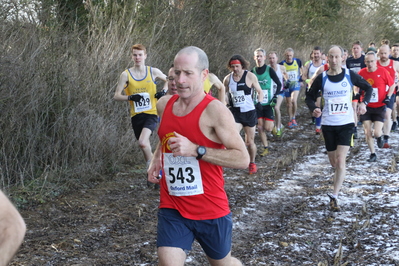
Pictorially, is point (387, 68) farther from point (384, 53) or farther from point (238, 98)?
point (238, 98)

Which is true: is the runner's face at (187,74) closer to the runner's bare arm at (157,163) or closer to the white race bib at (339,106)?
the runner's bare arm at (157,163)

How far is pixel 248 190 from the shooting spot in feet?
25.5

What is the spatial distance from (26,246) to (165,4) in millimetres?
7914

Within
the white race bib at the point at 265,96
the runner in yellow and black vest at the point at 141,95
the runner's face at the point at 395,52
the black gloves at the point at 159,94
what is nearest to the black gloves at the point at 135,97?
the runner in yellow and black vest at the point at 141,95

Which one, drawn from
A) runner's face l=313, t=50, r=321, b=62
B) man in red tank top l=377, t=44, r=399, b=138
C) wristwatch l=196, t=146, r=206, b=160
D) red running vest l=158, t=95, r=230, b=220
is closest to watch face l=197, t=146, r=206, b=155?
wristwatch l=196, t=146, r=206, b=160

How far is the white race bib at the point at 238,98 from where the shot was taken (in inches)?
361

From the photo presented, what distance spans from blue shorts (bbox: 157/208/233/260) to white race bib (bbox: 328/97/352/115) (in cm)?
419

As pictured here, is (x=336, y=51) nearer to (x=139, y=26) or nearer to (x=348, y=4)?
(x=139, y=26)

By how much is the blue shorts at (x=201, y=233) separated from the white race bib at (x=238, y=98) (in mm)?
5984

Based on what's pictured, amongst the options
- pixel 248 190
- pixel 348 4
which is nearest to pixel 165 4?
pixel 248 190

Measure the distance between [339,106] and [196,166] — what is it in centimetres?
424

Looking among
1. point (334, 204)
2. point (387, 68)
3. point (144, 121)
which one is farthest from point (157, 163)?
point (387, 68)

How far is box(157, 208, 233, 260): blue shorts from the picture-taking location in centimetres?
324

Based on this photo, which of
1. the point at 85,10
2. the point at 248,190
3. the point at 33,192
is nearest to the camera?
the point at 33,192
